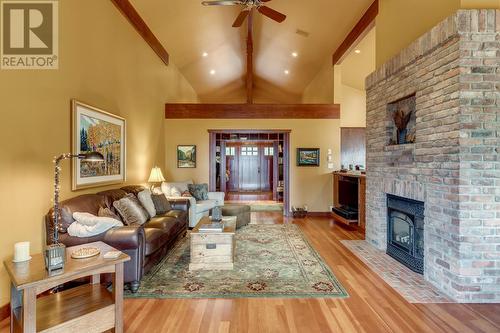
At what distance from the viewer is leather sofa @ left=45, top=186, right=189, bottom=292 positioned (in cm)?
254

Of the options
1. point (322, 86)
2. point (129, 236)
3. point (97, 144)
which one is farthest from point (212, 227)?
point (322, 86)

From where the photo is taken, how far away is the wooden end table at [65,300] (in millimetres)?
1557

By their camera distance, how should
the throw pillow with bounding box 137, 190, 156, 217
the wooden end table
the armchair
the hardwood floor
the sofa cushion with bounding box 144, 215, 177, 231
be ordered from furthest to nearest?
the armchair → the throw pillow with bounding box 137, 190, 156, 217 → the sofa cushion with bounding box 144, 215, 177, 231 → the hardwood floor → the wooden end table

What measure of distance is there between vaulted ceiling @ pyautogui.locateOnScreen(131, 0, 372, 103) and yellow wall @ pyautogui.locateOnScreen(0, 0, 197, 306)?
106 cm

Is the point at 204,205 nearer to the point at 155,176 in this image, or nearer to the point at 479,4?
the point at 155,176

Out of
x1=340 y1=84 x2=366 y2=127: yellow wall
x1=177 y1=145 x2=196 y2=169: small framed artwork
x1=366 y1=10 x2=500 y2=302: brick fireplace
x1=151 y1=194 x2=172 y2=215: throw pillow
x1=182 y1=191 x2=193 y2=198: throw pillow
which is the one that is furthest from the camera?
x1=340 y1=84 x2=366 y2=127: yellow wall

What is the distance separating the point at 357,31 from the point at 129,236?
17.7 feet

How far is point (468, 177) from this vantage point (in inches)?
95.6

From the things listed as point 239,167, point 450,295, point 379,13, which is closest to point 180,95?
point 239,167

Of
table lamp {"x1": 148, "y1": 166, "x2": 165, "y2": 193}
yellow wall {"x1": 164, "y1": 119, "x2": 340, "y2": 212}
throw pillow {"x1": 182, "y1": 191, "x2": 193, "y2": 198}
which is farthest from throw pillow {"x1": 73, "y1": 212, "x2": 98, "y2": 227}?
yellow wall {"x1": 164, "y1": 119, "x2": 340, "y2": 212}

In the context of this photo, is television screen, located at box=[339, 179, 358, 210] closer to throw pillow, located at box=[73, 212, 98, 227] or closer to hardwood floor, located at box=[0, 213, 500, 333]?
hardwood floor, located at box=[0, 213, 500, 333]

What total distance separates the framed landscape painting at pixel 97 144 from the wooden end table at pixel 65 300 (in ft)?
4.99

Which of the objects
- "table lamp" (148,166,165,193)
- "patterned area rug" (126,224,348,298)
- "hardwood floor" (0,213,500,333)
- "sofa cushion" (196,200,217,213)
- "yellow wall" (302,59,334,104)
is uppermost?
"yellow wall" (302,59,334,104)

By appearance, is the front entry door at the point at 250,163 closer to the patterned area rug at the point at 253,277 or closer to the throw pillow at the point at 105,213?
the patterned area rug at the point at 253,277
